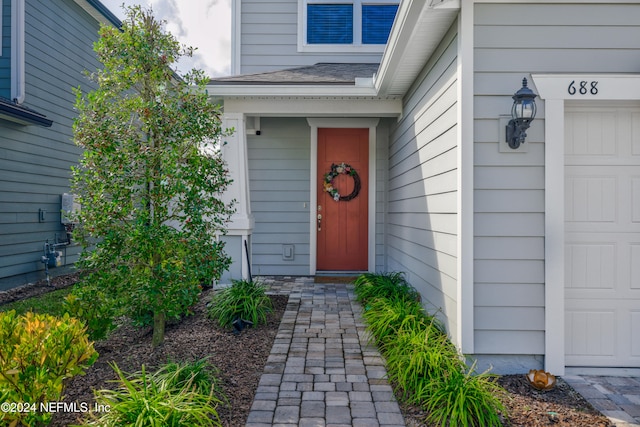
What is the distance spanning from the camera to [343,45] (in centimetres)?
693

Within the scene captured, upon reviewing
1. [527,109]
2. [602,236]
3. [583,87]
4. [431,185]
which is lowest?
[602,236]

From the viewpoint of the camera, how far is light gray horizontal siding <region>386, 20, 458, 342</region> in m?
3.18

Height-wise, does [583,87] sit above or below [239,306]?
above

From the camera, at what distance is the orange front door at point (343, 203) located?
6.64 meters

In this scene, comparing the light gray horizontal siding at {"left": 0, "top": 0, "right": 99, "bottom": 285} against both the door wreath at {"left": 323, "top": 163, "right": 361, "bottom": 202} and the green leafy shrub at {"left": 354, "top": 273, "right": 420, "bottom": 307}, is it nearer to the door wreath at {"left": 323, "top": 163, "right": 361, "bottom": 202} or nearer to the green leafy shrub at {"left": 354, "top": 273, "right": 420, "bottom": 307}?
the door wreath at {"left": 323, "top": 163, "right": 361, "bottom": 202}

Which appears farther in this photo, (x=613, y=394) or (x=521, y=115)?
(x=521, y=115)

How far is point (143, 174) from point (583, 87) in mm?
3206

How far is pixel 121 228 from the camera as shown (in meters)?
3.17

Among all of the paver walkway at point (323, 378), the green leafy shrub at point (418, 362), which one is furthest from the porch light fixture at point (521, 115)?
the paver walkway at point (323, 378)

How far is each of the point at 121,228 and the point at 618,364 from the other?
3715 millimetres

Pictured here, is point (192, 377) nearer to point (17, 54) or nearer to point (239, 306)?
point (239, 306)

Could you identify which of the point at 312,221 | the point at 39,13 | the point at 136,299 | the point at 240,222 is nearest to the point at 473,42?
the point at 136,299

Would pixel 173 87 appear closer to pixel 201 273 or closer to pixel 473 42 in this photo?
pixel 201 273

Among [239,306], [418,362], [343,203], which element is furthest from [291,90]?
[418,362]
